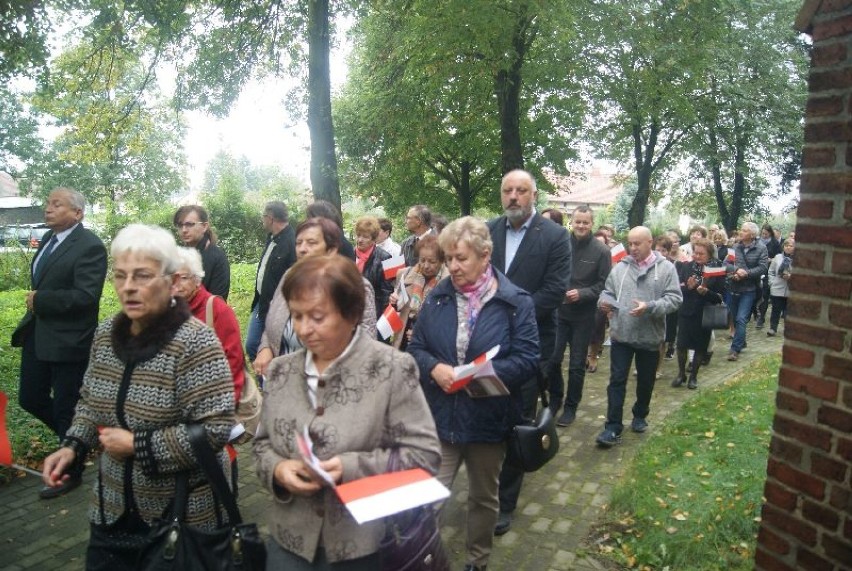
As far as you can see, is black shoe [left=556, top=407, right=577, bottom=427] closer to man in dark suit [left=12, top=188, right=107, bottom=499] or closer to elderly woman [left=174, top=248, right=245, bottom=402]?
elderly woman [left=174, top=248, right=245, bottom=402]

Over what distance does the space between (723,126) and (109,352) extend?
2247 centimetres

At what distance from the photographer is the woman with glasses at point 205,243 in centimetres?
553

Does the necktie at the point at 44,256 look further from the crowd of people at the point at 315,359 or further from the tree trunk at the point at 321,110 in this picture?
the tree trunk at the point at 321,110

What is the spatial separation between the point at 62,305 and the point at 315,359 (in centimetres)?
315

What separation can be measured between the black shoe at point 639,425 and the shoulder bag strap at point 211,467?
466 cm

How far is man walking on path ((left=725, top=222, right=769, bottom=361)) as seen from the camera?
1004cm

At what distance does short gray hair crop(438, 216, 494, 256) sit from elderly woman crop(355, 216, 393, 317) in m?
2.87

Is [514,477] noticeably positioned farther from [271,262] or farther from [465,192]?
[465,192]

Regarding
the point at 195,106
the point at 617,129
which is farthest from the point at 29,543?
the point at 617,129

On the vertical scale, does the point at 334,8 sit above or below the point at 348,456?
above

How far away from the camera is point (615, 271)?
20.6 ft

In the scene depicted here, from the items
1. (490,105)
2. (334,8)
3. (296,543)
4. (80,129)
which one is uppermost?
(334,8)

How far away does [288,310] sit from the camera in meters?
3.90

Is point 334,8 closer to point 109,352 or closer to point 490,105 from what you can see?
point 490,105
